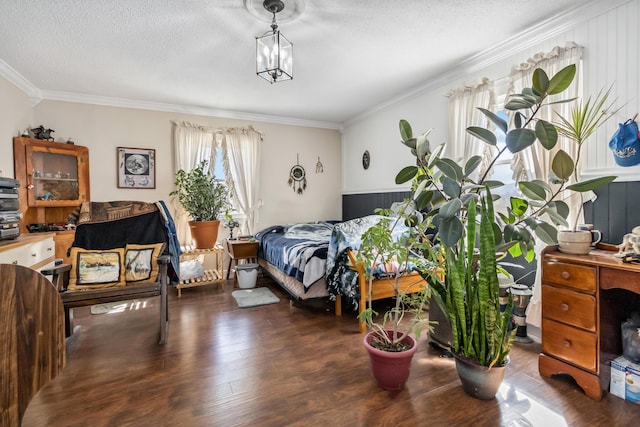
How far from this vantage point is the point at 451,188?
1.67 m

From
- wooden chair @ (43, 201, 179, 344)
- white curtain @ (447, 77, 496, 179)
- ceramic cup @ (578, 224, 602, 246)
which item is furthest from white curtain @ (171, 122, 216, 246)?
ceramic cup @ (578, 224, 602, 246)

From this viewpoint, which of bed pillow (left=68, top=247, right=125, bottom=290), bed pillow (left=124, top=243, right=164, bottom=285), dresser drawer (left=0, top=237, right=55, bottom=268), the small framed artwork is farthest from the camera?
the small framed artwork

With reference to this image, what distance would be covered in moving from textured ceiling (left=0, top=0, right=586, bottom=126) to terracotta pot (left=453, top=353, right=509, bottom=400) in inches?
91.8

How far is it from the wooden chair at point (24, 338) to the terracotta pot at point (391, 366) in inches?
59.9

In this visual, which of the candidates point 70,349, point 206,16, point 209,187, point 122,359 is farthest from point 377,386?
point 209,187

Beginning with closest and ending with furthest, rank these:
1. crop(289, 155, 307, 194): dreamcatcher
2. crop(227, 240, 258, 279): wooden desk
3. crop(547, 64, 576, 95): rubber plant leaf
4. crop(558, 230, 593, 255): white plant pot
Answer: crop(547, 64, 576, 95): rubber plant leaf < crop(558, 230, 593, 255): white plant pot < crop(227, 240, 258, 279): wooden desk < crop(289, 155, 307, 194): dreamcatcher

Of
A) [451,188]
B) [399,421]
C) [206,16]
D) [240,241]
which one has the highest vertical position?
[206,16]

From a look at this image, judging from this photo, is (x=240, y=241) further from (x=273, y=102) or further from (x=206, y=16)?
(x=206, y=16)

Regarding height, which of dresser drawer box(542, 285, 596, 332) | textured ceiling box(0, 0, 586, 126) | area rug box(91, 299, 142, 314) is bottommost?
area rug box(91, 299, 142, 314)

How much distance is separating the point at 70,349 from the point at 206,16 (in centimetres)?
270

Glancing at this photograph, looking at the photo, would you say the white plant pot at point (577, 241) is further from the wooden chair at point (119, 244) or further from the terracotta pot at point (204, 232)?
the terracotta pot at point (204, 232)

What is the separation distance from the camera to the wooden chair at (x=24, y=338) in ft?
1.93

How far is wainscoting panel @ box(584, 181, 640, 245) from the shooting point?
6.50ft

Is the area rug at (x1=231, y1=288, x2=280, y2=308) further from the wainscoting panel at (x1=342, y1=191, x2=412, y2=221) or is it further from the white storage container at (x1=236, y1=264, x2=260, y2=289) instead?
the wainscoting panel at (x1=342, y1=191, x2=412, y2=221)
